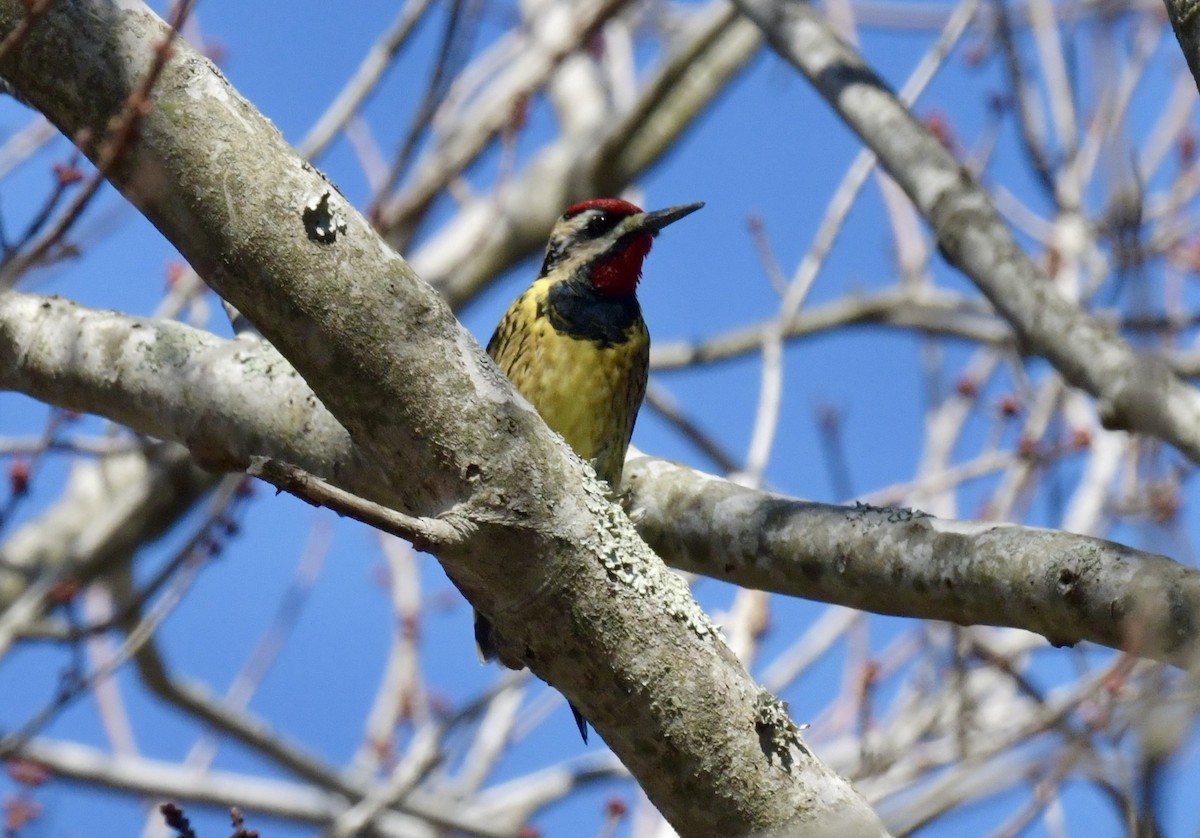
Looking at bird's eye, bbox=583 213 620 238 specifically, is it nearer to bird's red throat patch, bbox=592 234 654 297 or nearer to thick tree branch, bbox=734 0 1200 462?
bird's red throat patch, bbox=592 234 654 297

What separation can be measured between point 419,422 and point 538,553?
0.32m

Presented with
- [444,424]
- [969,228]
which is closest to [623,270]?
[969,228]

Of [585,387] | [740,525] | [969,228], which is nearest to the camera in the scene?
[740,525]

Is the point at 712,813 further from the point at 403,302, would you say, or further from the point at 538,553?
the point at 403,302

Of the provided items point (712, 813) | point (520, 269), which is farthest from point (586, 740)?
point (520, 269)

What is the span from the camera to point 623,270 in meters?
5.30

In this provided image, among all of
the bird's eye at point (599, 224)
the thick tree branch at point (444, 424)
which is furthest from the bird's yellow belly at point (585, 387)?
the thick tree branch at point (444, 424)

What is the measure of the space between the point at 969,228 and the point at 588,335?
1440mm

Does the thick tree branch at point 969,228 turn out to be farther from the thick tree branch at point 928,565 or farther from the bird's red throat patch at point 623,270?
the bird's red throat patch at point 623,270

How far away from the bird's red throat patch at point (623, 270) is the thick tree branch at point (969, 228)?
93cm

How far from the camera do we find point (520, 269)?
8.18 meters

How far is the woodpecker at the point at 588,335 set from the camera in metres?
4.73

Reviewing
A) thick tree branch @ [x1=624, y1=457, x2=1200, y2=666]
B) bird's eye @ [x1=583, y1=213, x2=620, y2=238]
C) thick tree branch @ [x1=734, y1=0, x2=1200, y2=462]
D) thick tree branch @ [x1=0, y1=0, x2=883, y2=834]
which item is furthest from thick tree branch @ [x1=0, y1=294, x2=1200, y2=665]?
bird's eye @ [x1=583, y1=213, x2=620, y2=238]

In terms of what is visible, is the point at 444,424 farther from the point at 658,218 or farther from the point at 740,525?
the point at 658,218
